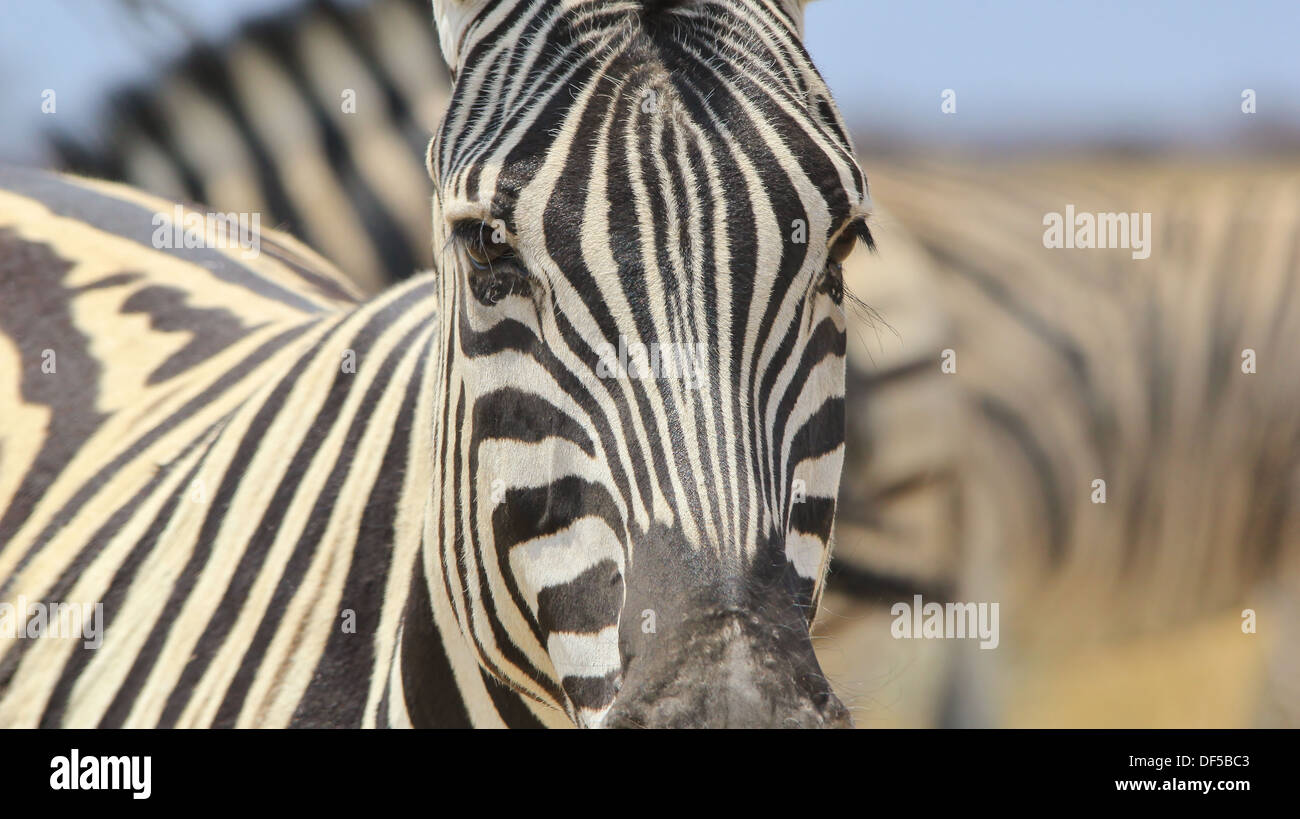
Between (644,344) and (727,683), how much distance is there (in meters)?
0.54

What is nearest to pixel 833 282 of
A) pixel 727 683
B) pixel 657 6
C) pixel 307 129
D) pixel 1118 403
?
pixel 657 6

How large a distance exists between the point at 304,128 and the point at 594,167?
4393mm

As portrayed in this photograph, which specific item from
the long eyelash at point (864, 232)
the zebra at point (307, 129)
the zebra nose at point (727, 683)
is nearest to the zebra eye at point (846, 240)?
the long eyelash at point (864, 232)

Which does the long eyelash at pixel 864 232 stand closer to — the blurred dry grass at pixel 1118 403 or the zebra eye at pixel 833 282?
the zebra eye at pixel 833 282

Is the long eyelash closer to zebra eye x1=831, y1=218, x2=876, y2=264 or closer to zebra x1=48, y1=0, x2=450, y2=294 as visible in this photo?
zebra eye x1=831, y1=218, x2=876, y2=264

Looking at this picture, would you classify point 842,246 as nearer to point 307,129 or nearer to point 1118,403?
point 307,129

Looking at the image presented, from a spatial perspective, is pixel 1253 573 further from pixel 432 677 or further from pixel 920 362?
pixel 432 677

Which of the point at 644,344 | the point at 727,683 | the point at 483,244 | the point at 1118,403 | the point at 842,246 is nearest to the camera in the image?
the point at 727,683

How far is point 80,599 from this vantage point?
290 centimetres

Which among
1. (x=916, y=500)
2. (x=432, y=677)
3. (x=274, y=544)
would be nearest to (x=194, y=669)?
(x=274, y=544)

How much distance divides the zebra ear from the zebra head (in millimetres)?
106

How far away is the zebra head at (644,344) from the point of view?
71.7 inches

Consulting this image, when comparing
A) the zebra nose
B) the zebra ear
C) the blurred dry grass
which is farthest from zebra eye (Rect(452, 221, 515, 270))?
the blurred dry grass

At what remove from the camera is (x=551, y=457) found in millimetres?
1993
